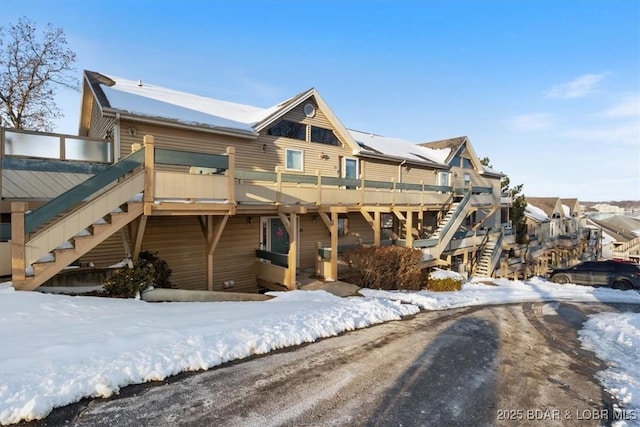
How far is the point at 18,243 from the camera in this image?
5.62 metres

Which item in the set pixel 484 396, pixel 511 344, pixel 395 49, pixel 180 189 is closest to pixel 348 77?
pixel 395 49

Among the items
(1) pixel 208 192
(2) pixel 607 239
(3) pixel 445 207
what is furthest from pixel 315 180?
(2) pixel 607 239

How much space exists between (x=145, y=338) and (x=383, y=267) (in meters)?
8.34

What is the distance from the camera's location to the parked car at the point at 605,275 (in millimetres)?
13291

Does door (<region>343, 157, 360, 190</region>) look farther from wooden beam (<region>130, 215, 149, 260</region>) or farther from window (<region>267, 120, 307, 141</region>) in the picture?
wooden beam (<region>130, 215, 149, 260</region>)

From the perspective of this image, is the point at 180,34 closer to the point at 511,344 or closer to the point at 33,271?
the point at 33,271

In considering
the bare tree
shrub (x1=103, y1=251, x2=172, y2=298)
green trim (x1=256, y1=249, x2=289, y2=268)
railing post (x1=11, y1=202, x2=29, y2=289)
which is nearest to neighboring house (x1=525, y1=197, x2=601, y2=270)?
green trim (x1=256, y1=249, x2=289, y2=268)

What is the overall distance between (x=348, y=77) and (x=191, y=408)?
23923mm

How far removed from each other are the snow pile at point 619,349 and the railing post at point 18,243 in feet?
30.4

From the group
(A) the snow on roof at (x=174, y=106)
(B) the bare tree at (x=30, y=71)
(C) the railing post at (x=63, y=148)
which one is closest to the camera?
(C) the railing post at (x=63, y=148)

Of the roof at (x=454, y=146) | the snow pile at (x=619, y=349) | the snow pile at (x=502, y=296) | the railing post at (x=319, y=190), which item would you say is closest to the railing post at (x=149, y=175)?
the railing post at (x=319, y=190)

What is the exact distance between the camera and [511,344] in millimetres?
6324

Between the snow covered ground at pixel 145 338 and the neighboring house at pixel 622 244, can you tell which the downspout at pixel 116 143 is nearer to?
the snow covered ground at pixel 145 338

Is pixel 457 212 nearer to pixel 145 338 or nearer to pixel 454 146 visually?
pixel 454 146
